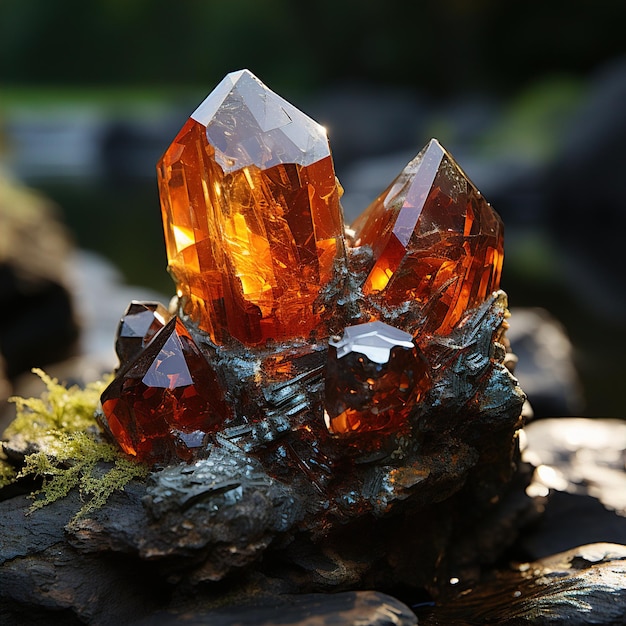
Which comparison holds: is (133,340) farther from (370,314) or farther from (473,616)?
(473,616)

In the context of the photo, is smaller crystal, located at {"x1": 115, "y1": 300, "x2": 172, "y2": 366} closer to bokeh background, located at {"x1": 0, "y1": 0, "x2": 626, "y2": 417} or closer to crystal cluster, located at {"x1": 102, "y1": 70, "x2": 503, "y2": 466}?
crystal cluster, located at {"x1": 102, "y1": 70, "x2": 503, "y2": 466}

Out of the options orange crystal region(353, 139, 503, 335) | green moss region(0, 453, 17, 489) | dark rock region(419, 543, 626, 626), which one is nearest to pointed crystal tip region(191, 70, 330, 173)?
orange crystal region(353, 139, 503, 335)

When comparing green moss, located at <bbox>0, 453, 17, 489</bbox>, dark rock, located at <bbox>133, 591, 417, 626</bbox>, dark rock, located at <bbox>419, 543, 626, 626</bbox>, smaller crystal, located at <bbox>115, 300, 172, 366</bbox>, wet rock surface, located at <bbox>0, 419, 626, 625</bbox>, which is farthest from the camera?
smaller crystal, located at <bbox>115, 300, 172, 366</bbox>

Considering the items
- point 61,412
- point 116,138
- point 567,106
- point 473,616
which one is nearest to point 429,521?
point 473,616

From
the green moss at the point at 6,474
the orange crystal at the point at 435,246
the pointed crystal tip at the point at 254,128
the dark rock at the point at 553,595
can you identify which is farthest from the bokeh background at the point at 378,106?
the green moss at the point at 6,474

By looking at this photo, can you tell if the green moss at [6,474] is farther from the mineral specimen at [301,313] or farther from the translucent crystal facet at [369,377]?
the translucent crystal facet at [369,377]

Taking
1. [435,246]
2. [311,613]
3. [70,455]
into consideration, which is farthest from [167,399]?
[435,246]

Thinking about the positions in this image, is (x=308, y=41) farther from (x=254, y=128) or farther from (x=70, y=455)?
(x=70, y=455)

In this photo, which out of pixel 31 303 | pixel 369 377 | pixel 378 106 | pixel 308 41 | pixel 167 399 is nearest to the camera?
pixel 369 377
